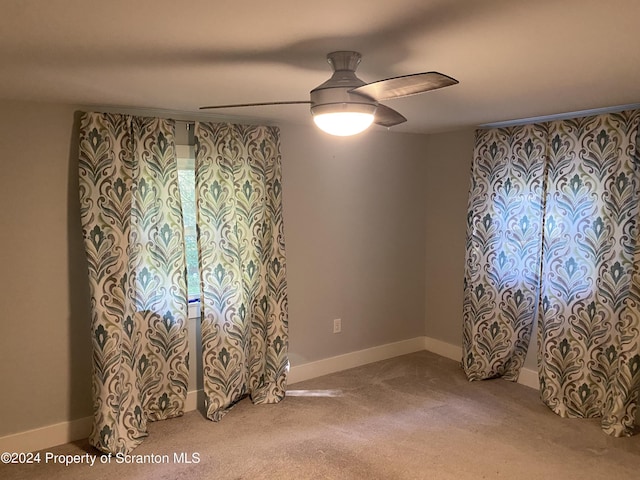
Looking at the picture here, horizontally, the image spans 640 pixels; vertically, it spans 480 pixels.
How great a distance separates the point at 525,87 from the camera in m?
2.43

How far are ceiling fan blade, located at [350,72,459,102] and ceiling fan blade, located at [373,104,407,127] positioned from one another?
0.24 metres

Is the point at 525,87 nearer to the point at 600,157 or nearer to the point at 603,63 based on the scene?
the point at 603,63

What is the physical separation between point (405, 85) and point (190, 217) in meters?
2.12

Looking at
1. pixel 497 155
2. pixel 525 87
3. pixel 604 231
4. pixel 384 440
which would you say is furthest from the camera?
pixel 497 155

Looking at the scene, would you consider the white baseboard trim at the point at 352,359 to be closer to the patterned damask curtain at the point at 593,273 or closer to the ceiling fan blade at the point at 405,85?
the patterned damask curtain at the point at 593,273

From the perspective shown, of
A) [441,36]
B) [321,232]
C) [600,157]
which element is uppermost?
[441,36]

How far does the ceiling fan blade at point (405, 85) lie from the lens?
1.53 metres

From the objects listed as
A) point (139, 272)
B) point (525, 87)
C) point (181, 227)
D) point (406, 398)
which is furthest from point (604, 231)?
point (139, 272)

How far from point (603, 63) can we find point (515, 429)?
2.25 metres

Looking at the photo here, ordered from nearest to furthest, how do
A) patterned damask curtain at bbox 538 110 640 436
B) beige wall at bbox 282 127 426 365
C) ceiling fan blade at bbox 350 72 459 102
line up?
ceiling fan blade at bbox 350 72 459 102 → patterned damask curtain at bbox 538 110 640 436 → beige wall at bbox 282 127 426 365

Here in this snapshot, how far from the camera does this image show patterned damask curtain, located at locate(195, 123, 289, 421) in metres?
3.30

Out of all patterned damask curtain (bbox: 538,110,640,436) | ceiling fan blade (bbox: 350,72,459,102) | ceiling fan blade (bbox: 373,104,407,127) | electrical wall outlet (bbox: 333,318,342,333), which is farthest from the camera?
electrical wall outlet (bbox: 333,318,342,333)

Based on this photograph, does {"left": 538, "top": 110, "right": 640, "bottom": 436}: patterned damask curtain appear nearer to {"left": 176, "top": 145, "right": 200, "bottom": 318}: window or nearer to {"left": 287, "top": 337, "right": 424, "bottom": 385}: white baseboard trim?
{"left": 287, "top": 337, "right": 424, "bottom": 385}: white baseboard trim

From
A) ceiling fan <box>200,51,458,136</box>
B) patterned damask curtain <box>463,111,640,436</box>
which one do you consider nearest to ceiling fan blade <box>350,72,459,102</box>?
ceiling fan <box>200,51,458,136</box>
